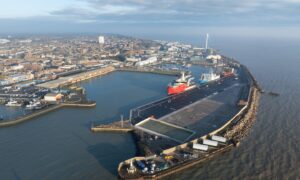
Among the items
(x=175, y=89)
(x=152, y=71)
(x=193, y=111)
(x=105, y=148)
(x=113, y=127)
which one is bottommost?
(x=105, y=148)

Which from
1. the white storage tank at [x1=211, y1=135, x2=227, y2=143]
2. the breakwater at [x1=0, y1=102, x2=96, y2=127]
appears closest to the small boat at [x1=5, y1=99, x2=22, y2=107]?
the breakwater at [x1=0, y1=102, x2=96, y2=127]

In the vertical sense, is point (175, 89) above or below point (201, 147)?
above

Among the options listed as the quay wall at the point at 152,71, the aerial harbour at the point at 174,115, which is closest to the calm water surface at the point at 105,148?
the aerial harbour at the point at 174,115

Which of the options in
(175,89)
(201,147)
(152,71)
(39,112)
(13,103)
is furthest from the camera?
Answer: (152,71)

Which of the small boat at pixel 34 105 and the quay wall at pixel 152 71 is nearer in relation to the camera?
the small boat at pixel 34 105

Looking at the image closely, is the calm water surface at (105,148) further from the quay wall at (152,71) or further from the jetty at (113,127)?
the quay wall at (152,71)

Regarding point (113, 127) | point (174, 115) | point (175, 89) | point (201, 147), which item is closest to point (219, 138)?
point (201, 147)

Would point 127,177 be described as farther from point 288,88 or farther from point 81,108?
point 288,88

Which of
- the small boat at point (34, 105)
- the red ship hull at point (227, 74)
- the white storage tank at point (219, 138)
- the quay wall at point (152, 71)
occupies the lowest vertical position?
the small boat at point (34, 105)

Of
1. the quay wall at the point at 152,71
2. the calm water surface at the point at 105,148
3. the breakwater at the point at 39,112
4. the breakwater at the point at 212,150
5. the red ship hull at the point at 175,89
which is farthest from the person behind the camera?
the quay wall at the point at 152,71

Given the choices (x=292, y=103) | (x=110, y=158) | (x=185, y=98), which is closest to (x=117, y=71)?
(x=185, y=98)

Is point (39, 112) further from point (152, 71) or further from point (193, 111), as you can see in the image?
point (152, 71)
